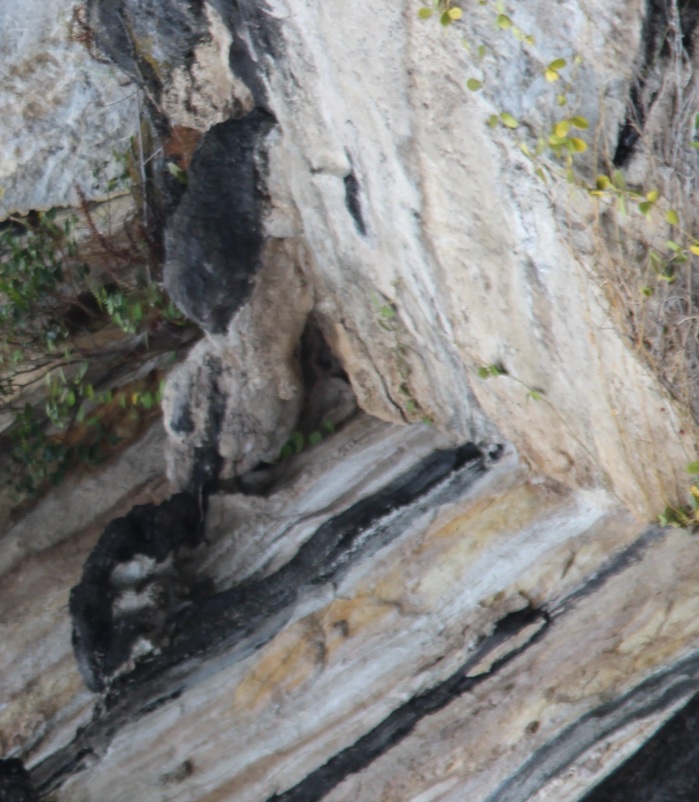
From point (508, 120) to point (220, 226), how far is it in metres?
1.45

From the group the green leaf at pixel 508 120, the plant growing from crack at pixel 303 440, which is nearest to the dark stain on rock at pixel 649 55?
the green leaf at pixel 508 120

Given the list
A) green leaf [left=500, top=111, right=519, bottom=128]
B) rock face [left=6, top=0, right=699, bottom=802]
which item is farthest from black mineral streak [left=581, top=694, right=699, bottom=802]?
green leaf [left=500, top=111, right=519, bottom=128]

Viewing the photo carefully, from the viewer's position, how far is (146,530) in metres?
3.73

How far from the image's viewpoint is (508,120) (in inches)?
92.7

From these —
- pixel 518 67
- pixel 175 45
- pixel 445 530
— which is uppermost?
pixel 175 45

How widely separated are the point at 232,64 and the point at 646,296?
165 centimetres

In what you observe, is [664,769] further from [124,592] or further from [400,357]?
[124,592]

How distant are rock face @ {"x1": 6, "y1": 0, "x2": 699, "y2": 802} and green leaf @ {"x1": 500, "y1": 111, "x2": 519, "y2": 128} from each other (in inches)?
1.4

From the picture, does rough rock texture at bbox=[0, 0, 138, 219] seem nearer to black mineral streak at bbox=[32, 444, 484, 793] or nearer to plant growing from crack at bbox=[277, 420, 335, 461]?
plant growing from crack at bbox=[277, 420, 335, 461]

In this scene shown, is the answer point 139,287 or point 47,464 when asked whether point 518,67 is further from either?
point 47,464

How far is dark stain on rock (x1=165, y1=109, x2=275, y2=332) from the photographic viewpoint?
3.44 m

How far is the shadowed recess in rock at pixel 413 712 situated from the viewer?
10.2ft

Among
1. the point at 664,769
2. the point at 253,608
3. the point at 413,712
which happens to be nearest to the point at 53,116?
the point at 253,608

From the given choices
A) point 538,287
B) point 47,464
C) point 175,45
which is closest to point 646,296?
point 538,287
